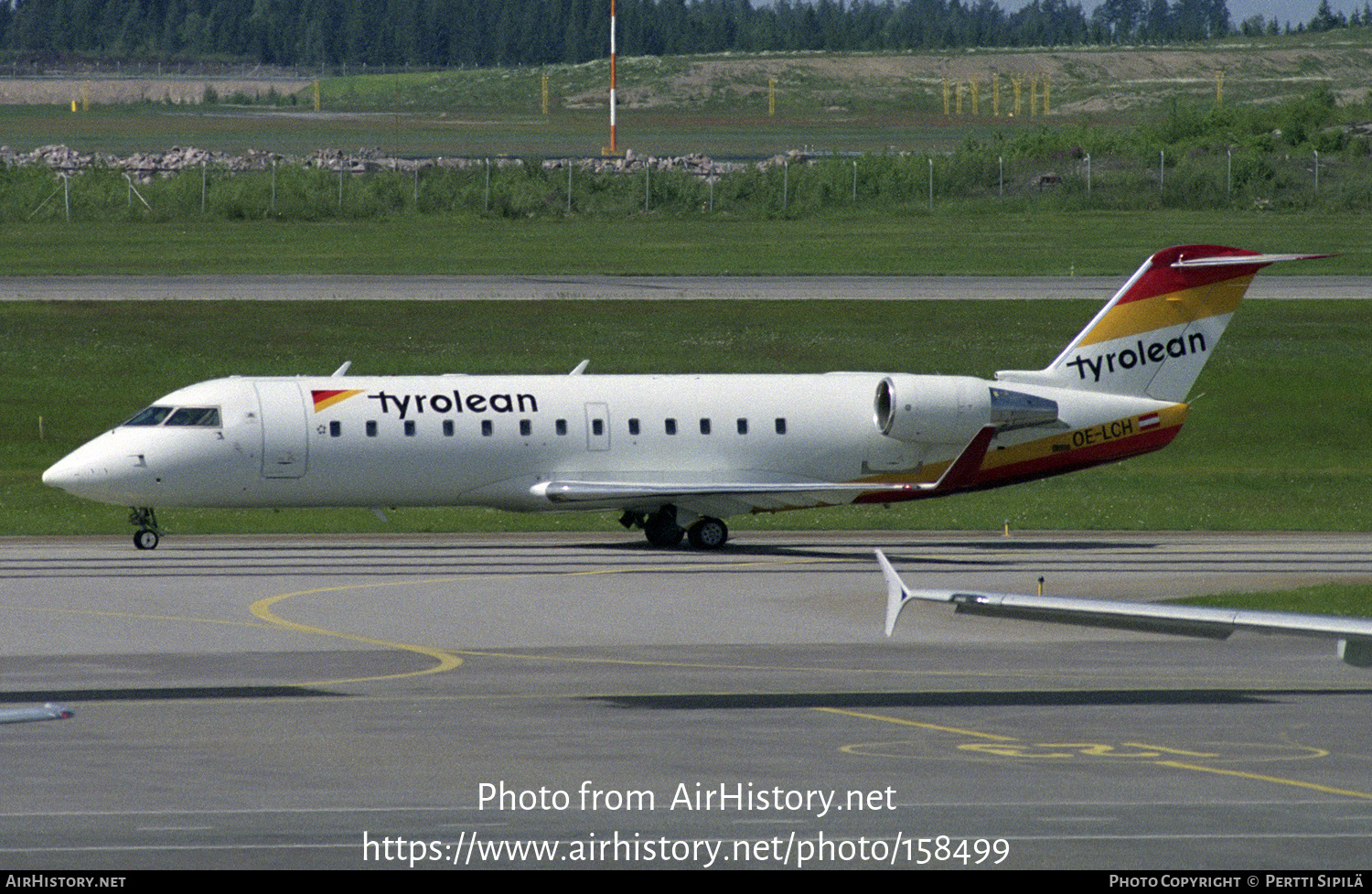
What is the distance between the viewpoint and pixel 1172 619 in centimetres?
1413

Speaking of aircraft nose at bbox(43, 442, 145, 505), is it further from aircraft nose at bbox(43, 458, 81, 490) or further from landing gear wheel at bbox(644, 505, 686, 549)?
landing gear wheel at bbox(644, 505, 686, 549)

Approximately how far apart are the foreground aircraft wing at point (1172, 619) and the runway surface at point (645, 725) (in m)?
2.19

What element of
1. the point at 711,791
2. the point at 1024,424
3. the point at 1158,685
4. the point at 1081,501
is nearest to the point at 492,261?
the point at 1081,501

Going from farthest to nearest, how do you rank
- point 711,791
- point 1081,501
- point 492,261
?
point 492,261
point 1081,501
point 711,791

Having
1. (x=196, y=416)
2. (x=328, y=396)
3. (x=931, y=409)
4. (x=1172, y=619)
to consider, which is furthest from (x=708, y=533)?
(x=1172, y=619)

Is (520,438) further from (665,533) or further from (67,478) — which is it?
(67,478)

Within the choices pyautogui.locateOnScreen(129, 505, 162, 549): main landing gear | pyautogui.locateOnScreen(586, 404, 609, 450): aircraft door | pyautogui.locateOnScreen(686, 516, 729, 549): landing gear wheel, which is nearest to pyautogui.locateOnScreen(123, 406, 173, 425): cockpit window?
pyautogui.locateOnScreen(129, 505, 162, 549): main landing gear

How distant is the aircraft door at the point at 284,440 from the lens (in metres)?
37.9

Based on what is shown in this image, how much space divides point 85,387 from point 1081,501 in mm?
27381

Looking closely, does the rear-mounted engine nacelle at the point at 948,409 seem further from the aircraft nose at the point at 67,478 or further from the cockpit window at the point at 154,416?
→ the aircraft nose at the point at 67,478

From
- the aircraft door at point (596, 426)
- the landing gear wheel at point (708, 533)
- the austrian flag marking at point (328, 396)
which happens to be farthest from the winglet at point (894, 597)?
the landing gear wheel at point (708, 533)

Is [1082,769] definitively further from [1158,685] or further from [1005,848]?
[1158,685]

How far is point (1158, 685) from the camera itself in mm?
24234

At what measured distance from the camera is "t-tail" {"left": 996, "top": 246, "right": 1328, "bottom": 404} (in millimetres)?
41438
